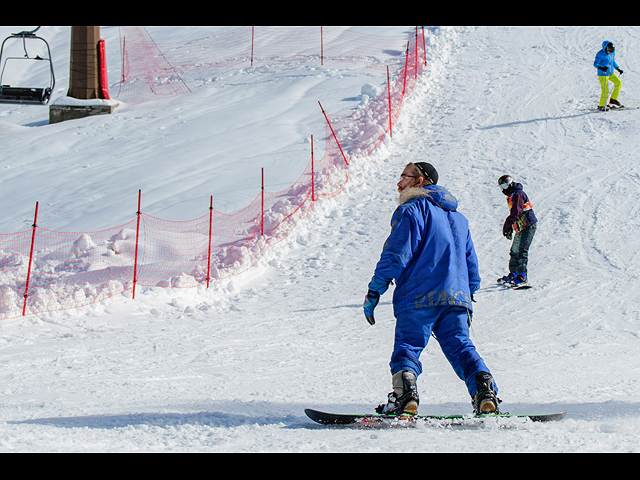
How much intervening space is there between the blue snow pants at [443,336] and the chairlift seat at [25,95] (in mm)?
8993

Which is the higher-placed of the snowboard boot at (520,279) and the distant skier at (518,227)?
the distant skier at (518,227)

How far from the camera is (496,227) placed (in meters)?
10.0

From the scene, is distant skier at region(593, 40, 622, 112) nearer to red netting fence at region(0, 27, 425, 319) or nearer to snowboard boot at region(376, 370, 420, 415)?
red netting fence at region(0, 27, 425, 319)

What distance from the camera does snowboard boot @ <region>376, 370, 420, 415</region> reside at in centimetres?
369

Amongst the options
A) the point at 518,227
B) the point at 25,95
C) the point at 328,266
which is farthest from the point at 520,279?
the point at 25,95

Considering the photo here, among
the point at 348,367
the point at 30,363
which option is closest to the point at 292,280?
the point at 348,367

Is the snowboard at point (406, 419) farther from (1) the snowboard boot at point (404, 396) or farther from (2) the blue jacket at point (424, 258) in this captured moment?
(2) the blue jacket at point (424, 258)

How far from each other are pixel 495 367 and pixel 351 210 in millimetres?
5865

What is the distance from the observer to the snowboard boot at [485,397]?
12.0 ft

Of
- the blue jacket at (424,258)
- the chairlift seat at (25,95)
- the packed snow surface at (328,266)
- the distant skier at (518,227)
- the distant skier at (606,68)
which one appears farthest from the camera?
the distant skier at (606,68)

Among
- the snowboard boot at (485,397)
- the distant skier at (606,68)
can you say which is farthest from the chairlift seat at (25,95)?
the distant skier at (606,68)

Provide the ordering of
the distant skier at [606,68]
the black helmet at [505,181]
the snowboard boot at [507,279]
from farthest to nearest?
1. the distant skier at [606,68]
2. the snowboard boot at [507,279]
3. the black helmet at [505,181]

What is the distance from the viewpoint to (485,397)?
3650mm

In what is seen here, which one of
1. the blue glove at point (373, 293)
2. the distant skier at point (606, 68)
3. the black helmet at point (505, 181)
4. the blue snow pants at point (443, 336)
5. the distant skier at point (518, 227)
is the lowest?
the blue snow pants at point (443, 336)
